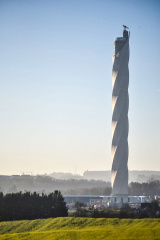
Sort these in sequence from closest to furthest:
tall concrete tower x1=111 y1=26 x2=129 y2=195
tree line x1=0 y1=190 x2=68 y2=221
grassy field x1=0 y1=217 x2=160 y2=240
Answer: grassy field x1=0 y1=217 x2=160 y2=240 < tree line x1=0 y1=190 x2=68 y2=221 < tall concrete tower x1=111 y1=26 x2=129 y2=195

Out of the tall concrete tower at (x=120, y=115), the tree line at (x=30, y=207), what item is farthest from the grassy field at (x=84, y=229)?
the tall concrete tower at (x=120, y=115)

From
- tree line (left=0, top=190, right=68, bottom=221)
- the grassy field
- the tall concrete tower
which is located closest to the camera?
the grassy field

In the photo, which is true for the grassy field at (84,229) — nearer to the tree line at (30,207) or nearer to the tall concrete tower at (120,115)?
the tree line at (30,207)

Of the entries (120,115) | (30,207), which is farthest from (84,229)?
(120,115)

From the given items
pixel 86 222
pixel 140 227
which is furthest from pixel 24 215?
pixel 140 227

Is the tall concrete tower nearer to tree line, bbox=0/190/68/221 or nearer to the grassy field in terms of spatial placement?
tree line, bbox=0/190/68/221

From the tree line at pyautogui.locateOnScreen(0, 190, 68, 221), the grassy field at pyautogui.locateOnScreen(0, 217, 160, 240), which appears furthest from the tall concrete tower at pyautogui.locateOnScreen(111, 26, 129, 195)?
the grassy field at pyautogui.locateOnScreen(0, 217, 160, 240)

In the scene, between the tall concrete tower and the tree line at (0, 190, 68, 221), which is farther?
the tall concrete tower
